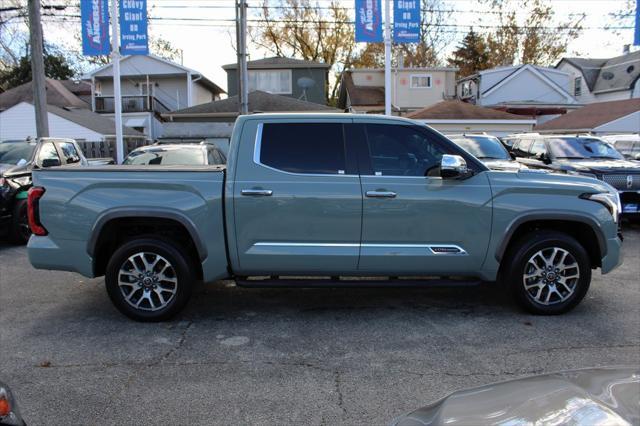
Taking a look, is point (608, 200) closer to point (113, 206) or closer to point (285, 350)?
point (285, 350)

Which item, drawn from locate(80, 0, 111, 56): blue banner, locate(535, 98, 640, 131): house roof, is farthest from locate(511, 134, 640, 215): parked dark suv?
locate(535, 98, 640, 131): house roof

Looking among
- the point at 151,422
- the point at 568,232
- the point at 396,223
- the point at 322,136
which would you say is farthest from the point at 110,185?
the point at 568,232

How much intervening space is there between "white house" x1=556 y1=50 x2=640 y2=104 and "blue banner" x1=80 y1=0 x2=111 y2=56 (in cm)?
3391

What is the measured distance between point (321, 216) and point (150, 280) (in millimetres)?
1763

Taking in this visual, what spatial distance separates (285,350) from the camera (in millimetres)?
4535

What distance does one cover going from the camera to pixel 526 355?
4406 millimetres

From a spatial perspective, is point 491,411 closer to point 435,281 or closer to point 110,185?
point 435,281

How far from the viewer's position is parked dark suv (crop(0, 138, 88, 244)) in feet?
29.4

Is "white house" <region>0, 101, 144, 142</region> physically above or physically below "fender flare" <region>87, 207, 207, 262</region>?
above

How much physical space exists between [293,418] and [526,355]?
6.99 ft

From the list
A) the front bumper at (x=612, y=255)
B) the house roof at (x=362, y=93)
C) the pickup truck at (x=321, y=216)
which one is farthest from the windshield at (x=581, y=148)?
the house roof at (x=362, y=93)

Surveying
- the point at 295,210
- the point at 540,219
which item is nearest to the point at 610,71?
the point at 540,219

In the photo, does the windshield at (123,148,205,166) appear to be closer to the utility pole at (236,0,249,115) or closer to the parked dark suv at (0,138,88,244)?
the parked dark suv at (0,138,88,244)

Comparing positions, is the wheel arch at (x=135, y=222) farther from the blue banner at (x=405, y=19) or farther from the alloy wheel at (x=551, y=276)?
the blue banner at (x=405, y=19)
